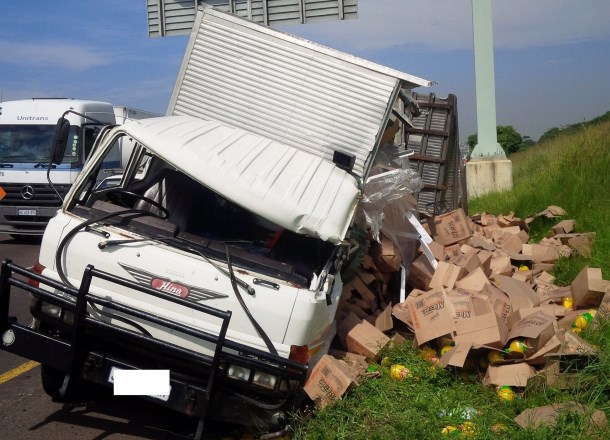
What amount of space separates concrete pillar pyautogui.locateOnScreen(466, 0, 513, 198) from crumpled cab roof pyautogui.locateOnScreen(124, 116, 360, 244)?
31.2 feet

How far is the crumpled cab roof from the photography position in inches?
203

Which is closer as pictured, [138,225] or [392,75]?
[138,225]

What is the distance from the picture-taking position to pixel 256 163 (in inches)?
218

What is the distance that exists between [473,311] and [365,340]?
956mm

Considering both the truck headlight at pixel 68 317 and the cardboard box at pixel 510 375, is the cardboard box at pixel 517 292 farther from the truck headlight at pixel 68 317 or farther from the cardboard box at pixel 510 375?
the truck headlight at pixel 68 317

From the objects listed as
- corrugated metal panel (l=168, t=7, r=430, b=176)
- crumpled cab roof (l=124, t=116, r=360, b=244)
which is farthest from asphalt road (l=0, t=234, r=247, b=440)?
corrugated metal panel (l=168, t=7, r=430, b=176)

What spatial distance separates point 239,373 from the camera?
15.3 feet

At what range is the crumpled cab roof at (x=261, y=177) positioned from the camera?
5.14 m

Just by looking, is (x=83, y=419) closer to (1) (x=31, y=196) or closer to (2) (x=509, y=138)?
(1) (x=31, y=196)

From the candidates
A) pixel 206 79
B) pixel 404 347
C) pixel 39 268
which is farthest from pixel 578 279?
pixel 39 268

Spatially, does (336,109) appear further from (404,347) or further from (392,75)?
(404,347)

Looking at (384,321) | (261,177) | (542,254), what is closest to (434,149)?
(542,254)

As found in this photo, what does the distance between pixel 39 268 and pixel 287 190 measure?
183cm

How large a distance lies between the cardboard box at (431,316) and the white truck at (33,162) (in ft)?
31.8
